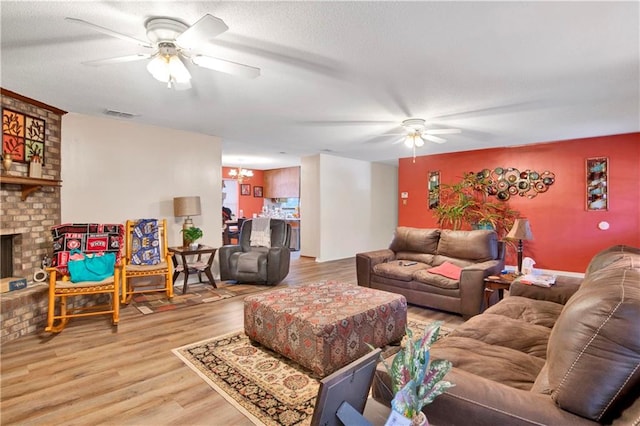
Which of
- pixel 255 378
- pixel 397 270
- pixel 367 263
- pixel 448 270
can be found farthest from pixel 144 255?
pixel 448 270

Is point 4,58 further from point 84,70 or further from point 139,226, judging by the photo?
point 139,226

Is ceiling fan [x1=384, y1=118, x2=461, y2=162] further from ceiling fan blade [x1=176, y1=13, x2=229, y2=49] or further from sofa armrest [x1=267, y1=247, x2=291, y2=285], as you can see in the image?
ceiling fan blade [x1=176, y1=13, x2=229, y2=49]

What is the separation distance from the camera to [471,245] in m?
3.99

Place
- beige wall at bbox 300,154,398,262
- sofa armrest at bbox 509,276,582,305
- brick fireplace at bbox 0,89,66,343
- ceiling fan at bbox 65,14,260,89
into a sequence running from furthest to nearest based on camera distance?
beige wall at bbox 300,154,398,262 < brick fireplace at bbox 0,89,66,343 < sofa armrest at bbox 509,276,582,305 < ceiling fan at bbox 65,14,260,89

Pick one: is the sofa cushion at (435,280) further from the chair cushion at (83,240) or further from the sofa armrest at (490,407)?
the chair cushion at (83,240)

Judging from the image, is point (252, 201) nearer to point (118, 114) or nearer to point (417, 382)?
point (118, 114)

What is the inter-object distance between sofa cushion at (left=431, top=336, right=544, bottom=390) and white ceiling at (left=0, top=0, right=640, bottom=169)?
1.86 m

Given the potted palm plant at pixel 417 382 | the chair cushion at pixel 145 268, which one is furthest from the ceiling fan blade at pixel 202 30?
the chair cushion at pixel 145 268

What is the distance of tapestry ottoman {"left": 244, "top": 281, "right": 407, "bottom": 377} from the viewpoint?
2240 millimetres

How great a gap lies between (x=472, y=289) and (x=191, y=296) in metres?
3.33

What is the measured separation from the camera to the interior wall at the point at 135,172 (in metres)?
3.99

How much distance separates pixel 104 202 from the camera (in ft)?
13.9

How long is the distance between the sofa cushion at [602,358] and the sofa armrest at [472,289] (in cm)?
226

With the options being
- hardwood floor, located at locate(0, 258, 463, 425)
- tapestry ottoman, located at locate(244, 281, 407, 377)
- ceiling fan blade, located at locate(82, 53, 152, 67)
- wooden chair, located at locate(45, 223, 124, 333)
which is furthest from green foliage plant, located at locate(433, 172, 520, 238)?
ceiling fan blade, located at locate(82, 53, 152, 67)
